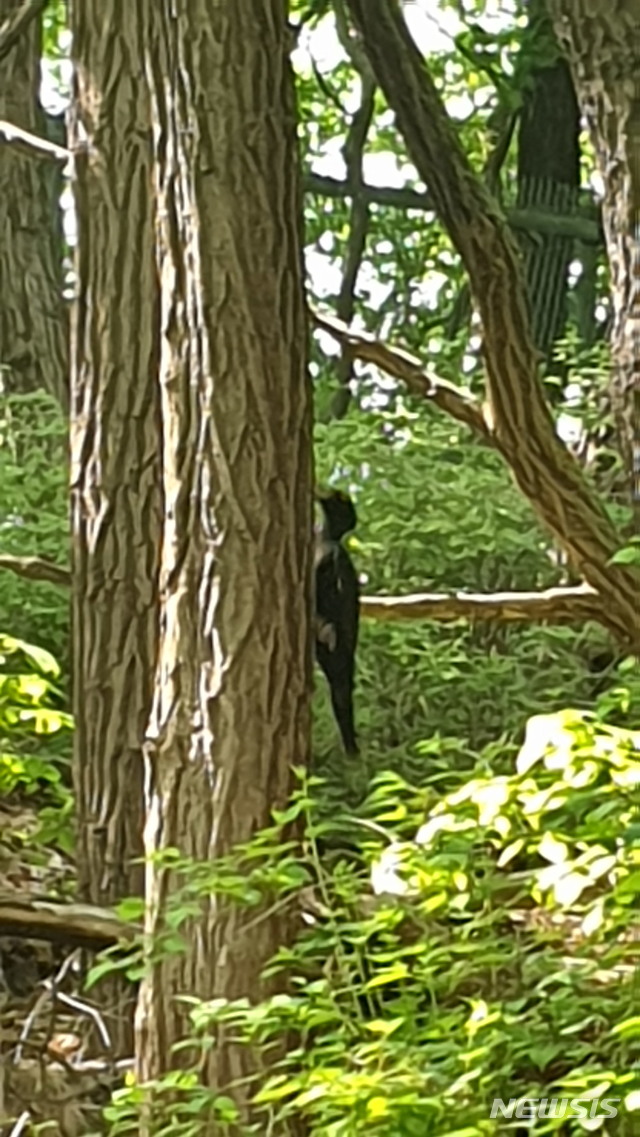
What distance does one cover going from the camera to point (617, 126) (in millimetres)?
1223

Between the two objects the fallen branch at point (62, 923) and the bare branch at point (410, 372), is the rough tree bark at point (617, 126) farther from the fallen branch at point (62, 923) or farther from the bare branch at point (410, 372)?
the fallen branch at point (62, 923)

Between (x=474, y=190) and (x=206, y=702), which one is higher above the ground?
(x=474, y=190)

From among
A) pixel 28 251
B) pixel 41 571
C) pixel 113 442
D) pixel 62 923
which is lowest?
pixel 62 923

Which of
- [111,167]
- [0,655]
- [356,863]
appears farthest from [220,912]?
[111,167]

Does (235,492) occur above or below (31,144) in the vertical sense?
below

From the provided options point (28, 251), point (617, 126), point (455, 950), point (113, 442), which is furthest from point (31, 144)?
point (455, 950)

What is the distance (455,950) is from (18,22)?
2.90ft

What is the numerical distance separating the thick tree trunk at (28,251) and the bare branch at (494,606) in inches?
14.8

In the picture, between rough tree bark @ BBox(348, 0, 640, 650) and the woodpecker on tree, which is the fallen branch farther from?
rough tree bark @ BBox(348, 0, 640, 650)

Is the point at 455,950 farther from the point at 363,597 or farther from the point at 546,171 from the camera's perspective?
the point at 546,171

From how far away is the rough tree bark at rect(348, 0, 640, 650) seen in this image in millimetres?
1280

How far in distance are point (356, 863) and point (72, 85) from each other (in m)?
0.74

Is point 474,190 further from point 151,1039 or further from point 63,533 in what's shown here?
point 151,1039

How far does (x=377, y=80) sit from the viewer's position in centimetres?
131
